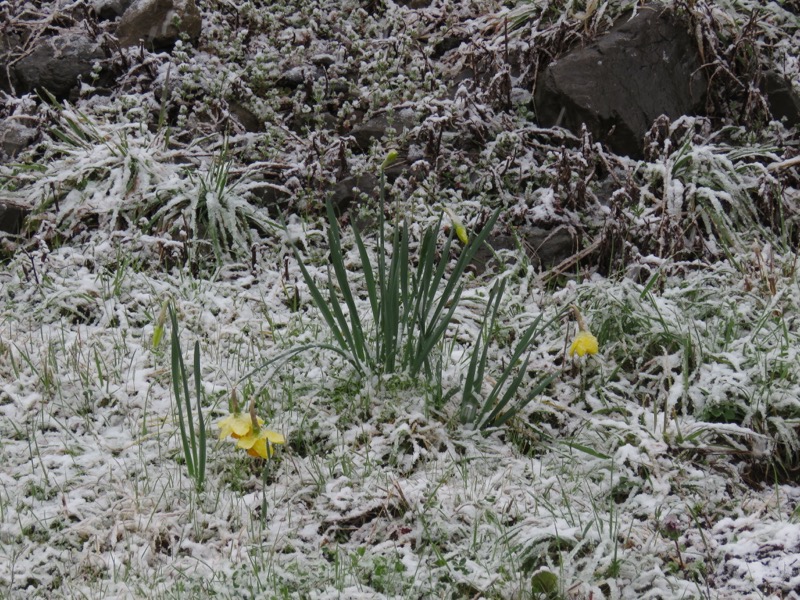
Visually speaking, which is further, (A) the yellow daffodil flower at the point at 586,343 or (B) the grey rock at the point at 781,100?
(B) the grey rock at the point at 781,100

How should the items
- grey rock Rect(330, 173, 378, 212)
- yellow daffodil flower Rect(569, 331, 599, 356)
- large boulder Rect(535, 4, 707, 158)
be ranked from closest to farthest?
yellow daffodil flower Rect(569, 331, 599, 356)
grey rock Rect(330, 173, 378, 212)
large boulder Rect(535, 4, 707, 158)

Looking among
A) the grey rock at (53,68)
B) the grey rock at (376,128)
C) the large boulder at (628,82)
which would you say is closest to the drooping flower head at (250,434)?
the grey rock at (376,128)

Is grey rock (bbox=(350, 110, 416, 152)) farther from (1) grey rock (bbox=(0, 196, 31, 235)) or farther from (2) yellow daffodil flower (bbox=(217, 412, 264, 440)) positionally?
(2) yellow daffodil flower (bbox=(217, 412, 264, 440))

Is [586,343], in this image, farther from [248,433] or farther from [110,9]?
[110,9]

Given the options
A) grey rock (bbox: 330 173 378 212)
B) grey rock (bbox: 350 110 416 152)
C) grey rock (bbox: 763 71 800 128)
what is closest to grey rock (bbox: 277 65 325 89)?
grey rock (bbox: 350 110 416 152)

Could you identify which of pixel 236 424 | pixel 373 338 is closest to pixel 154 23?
pixel 373 338

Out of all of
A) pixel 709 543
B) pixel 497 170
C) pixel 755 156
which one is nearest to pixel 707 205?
pixel 755 156

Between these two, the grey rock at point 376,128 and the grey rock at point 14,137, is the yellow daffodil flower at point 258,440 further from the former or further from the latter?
the grey rock at point 14,137
